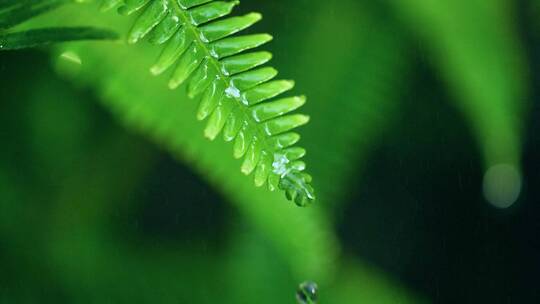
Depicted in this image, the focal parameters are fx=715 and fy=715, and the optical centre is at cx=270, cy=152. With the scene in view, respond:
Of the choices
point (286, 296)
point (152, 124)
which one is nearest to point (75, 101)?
point (152, 124)

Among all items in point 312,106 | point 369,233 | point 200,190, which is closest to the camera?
point 312,106

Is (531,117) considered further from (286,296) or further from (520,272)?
Answer: (286,296)

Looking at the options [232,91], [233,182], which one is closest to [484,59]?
[233,182]

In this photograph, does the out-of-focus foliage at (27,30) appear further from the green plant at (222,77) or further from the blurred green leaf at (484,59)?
the blurred green leaf at (484,59)

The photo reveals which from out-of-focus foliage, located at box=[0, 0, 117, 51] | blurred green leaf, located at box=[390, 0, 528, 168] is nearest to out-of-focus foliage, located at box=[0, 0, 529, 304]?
blurred green leaf, located at box=[390, 0, 528, 168]

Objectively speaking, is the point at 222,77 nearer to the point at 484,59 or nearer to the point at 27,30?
the point at 27,30

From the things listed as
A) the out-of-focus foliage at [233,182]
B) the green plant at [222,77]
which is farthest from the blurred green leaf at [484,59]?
the green plant at [222,77]

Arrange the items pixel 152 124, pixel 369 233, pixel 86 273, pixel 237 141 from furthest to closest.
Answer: pixel 369 233, pixel 86 273, pixel 152 124, pixel 237 141
